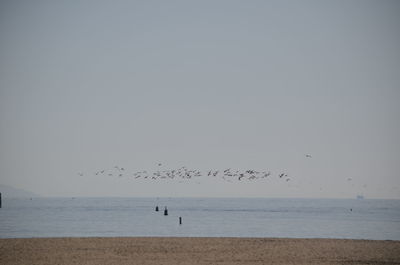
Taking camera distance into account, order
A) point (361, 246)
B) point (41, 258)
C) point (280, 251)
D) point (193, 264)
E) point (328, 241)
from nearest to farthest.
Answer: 1. point (193, 264)
2. point (41, 258)
3. point (280, 251)
4. point (361, 246)
5. point (328, 241)

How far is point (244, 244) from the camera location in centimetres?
4025

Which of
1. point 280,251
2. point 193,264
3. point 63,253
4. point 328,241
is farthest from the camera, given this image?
point 328,241

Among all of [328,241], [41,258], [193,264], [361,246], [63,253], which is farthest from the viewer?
[328,241]

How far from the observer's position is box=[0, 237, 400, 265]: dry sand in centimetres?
3056

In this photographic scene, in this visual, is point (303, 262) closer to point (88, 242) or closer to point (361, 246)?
point (361, 246)

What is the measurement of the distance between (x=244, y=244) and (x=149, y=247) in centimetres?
827

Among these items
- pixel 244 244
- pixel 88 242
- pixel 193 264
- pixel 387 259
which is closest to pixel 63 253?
pixel 88 242

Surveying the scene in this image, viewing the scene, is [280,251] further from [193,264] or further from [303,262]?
[193,264]

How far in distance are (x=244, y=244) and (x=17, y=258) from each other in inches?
720

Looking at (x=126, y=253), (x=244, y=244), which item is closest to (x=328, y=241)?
(x=244, y=244)

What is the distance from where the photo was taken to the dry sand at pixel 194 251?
3056 centimetres

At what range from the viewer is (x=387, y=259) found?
31219 millimetres

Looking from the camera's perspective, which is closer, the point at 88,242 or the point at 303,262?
the point at 303,262

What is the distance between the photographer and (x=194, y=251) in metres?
35.1
